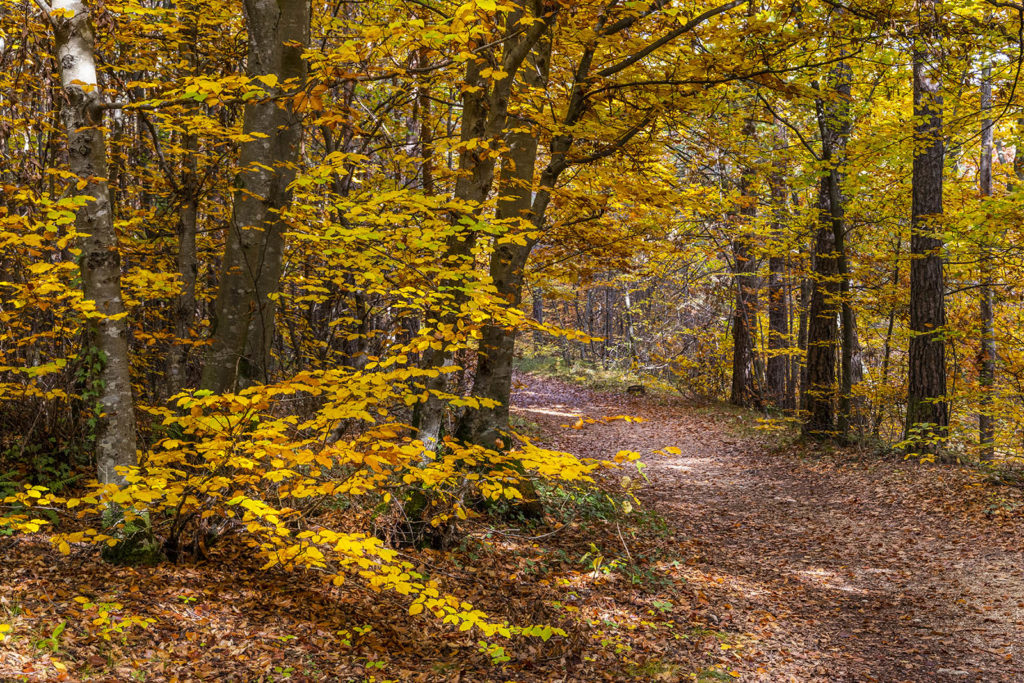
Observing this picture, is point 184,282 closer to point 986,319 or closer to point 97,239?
point 97,239

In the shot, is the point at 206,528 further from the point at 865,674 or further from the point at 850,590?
the point at 850,590

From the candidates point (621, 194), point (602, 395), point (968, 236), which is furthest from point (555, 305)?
point (621, 194)

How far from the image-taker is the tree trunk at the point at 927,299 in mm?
10664

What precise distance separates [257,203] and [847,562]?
7.37 meters

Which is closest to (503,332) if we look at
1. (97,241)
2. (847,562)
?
(97,241)

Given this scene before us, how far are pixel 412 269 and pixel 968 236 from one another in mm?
9914

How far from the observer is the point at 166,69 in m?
8.59

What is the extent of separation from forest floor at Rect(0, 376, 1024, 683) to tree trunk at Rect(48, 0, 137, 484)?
0.89 metres

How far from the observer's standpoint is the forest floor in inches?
149

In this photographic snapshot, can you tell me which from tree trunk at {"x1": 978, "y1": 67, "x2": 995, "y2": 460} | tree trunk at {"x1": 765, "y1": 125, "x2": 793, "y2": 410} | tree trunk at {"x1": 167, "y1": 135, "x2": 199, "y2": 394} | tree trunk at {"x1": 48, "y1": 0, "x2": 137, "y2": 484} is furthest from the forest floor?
tree trunk at {"x1": 765, "y1": 125, "x2": 793, "y2": 410}

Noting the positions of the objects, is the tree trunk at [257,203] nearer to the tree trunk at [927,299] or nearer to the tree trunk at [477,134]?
the tree trunk at [477,134]

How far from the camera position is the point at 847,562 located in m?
7.38

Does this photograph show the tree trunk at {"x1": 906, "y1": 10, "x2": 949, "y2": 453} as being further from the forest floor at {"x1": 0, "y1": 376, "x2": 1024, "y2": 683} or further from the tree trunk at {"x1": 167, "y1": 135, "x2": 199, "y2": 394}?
the tree trunk at {"x1": 167, "y1": 135, "x2": 199, "y2": 394}

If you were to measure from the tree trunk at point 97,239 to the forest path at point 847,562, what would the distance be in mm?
4921
